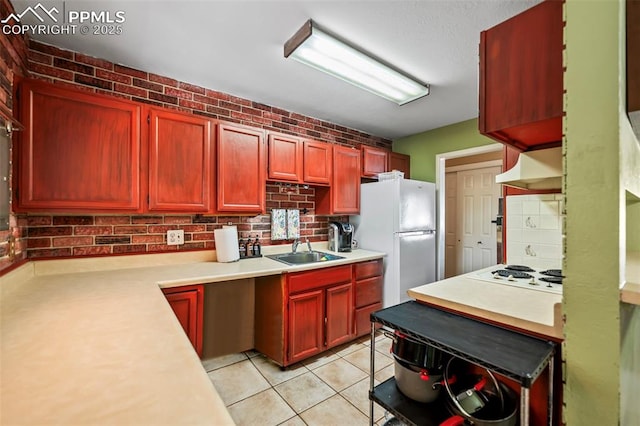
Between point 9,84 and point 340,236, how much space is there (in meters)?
2.66

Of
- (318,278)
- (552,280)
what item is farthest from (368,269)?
(552,280)

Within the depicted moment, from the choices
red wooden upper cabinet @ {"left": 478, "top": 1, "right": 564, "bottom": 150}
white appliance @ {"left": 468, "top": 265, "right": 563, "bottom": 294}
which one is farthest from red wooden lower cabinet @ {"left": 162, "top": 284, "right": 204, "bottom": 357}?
red wooden upper cabinet @ {"left": 478, "top": 1, "right": 564, "bottom": 150}

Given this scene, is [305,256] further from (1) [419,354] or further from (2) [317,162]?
(1) [419,354]

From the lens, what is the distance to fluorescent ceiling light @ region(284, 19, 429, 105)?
1.67 meters

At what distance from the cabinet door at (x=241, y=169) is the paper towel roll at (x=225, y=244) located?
19 cm

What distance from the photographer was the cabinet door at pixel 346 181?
9.81 feet

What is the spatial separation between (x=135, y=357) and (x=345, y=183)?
2545 millimetres

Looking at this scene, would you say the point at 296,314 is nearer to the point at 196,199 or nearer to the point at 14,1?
the point at 196,199

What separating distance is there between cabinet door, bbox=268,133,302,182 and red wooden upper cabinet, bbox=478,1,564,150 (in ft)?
5.70

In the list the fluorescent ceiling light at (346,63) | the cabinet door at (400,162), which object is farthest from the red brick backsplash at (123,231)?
the cabinet door at (400,162)

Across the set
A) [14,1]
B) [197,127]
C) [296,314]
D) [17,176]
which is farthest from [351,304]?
[14,1]

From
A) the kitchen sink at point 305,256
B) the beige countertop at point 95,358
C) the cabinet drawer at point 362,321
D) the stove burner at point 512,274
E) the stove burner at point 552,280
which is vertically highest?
the stove burner at point 512,274

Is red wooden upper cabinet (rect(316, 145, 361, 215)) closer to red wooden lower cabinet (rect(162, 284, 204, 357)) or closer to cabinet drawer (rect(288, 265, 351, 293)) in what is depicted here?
cabinet drawer (rect(288, 265, 351, 293))

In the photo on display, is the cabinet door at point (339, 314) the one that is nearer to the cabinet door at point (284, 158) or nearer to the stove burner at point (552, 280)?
the cabinet door at point (284, 158)
